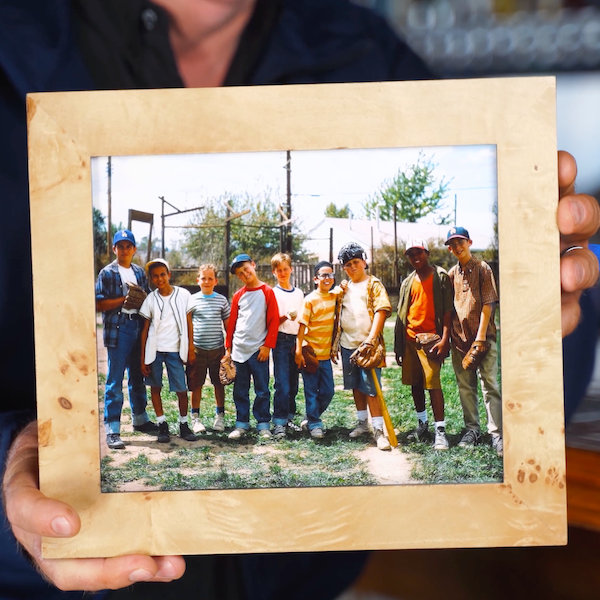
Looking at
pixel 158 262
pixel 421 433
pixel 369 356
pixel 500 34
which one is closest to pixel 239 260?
pixel 158 262

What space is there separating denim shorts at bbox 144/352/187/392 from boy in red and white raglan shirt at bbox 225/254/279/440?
0.06 m

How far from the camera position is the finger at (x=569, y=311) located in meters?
0.82

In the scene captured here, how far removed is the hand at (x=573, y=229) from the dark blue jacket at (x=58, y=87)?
1.42ft

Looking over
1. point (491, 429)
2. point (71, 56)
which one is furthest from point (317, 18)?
point (491, 429)

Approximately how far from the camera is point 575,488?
35.3 inches

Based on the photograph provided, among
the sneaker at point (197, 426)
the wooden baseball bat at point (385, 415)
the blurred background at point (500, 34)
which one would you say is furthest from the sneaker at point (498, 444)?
the blurred background at point (500, 34)

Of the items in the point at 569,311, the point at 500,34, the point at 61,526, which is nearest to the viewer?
the point at 61,526

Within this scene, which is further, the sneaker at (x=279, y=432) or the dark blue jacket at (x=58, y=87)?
the dark blue jacket at (x=58, y=87)

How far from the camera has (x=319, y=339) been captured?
27.9 inches

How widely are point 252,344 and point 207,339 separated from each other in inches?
2.2

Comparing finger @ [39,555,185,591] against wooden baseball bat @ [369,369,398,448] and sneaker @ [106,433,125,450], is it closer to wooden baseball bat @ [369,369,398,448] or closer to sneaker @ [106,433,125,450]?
sneaker @ [106,433,125,450]

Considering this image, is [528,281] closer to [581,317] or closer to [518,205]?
[518,205]

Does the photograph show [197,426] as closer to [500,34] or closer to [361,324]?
[361,324]

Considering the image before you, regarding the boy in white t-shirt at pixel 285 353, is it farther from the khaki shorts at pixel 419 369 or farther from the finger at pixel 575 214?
the finger at pixel 575 214
